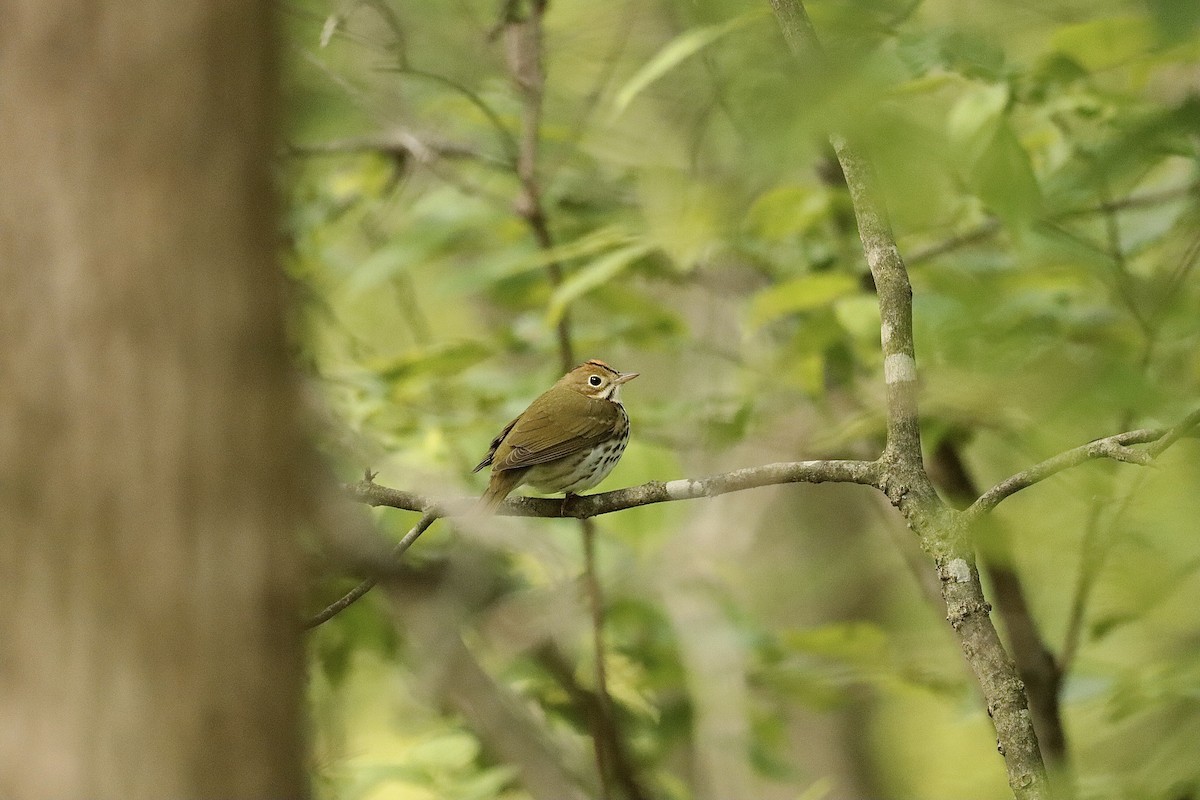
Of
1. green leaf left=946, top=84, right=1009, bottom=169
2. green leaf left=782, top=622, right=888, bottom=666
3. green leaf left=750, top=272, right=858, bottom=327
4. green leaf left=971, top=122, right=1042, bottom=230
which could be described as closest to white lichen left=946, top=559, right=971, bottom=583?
green leaf left=971, top=122, right=1042, bottom=230

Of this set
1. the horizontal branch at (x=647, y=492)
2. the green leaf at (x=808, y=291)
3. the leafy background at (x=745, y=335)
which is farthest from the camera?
the green leaf at (x=808, y=291)

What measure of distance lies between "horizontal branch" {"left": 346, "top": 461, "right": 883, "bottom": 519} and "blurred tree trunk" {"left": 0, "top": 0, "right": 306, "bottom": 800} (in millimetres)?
1080

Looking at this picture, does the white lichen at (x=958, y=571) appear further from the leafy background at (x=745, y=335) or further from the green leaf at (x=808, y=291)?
the green leaf at (x=808, y=291)

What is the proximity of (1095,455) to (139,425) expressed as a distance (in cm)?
157

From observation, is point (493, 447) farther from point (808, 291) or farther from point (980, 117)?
point (980, 117)

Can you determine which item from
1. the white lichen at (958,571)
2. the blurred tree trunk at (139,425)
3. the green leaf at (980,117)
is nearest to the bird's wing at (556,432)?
the green leaf at (980,117)

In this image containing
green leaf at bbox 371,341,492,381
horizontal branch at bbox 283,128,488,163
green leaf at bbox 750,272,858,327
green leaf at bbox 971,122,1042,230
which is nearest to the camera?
green leaf at bbox 971,122,1042,230

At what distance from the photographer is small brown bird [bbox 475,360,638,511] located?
404 centimetres

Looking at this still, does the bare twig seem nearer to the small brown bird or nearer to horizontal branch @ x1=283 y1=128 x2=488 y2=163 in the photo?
the small brown bird

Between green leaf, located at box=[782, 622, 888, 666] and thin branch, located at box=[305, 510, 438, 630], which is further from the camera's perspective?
green leaf, located at box=[782, 622, 888, 666]

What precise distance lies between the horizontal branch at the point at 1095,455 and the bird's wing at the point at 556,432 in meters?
2.06

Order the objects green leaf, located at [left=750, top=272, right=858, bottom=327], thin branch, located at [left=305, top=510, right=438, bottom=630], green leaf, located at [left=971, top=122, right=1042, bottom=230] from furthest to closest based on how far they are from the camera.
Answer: green leaf, located at [left=750, top=272, right=858, bottom=327]
thin branch, located at [left=305, top=510, right=438, bottom=630]
green leaf, located at [left=971, top=122, right=1042, bottom=230]

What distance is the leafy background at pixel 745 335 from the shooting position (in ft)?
5.83

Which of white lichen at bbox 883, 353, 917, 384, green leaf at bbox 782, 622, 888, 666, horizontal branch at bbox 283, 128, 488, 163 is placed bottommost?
green leaf at bbox 782, 622, 888, 666
